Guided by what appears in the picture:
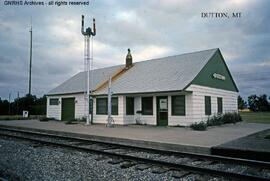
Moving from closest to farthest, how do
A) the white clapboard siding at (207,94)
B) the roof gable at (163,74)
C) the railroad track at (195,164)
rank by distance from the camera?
1. the railroad track at (195,164)
2. the white clapboard siding at (207,94)
3. the roof gable at (163,74)

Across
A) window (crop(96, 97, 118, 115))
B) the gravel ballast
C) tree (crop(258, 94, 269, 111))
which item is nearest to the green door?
window (crop(96, 97, 118, 115))

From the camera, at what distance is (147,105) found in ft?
63.1

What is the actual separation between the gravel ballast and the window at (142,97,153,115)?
33.6ft

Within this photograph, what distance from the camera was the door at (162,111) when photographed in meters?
18.1

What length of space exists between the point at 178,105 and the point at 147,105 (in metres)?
2.64

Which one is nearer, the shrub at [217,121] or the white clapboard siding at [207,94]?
the shrub at [217,121]

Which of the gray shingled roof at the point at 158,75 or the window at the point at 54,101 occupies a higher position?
the gray shingled roof at the point at 158,75

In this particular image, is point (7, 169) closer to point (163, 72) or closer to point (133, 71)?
point (163, 72)

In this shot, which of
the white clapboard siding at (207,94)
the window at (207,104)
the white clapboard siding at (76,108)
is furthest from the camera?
the white clapboard siding at (76,108)

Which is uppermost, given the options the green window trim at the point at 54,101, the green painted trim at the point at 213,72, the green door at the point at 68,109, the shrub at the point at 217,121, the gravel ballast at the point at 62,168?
the green painted trim at the point at 213,72

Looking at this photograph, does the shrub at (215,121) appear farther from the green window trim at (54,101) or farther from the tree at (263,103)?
the tree at (263,103)

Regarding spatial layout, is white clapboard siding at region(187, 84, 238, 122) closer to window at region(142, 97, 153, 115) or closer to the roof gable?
the roof gable

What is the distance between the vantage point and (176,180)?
5.74 metres

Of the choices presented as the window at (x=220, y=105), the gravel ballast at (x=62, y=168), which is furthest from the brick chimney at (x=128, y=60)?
the gravel ballast at (x=62, y=168)
